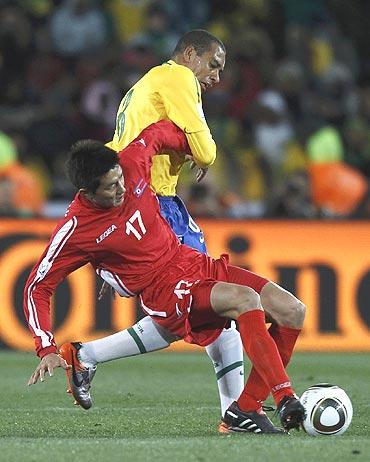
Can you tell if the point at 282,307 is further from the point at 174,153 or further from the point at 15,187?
the point at 15,187

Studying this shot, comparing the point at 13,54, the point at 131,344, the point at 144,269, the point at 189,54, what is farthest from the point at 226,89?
the point at 144,269

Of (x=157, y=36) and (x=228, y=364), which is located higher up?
(x=157, y=36)

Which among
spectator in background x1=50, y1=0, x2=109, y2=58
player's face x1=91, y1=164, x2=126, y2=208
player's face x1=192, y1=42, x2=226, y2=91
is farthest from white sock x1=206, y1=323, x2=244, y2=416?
A: spectator in background x1=50, y1=0, x2=109, y2=58

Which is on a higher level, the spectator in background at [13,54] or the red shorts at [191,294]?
the spectator in background at [13,54]

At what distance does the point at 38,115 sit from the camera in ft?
49.6

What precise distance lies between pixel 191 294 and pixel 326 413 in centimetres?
86

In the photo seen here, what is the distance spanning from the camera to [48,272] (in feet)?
22.7

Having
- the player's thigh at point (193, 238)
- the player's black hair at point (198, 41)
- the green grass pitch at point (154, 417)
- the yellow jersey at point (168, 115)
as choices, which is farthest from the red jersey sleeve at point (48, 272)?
the player's black hair at point (198, 41)

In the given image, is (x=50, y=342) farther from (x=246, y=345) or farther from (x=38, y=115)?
(x=38, y=115)

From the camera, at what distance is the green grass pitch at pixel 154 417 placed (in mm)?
5941

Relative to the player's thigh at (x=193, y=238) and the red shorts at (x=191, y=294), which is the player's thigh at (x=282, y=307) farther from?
the player's thigh at (x=193, y=238)

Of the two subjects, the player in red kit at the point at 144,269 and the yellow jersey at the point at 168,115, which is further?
the yellow jersey at the point at 168,115

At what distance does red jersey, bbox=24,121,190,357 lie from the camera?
6.90 meters

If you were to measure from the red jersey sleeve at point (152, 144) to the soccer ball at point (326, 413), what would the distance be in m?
1.38
